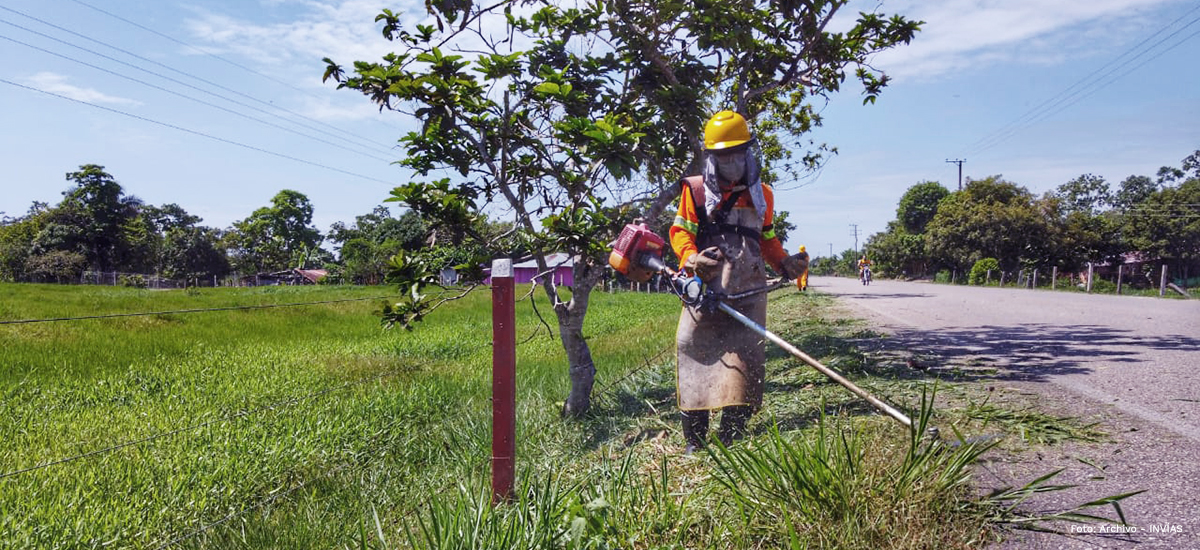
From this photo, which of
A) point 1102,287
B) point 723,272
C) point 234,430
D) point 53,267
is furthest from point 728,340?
point 53,267

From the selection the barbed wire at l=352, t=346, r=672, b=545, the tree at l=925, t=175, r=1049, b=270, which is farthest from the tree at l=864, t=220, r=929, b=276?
the barbed wire at l=352, t=346, r=672, b=545

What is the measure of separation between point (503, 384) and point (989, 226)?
40.6m

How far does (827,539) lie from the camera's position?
2281mm

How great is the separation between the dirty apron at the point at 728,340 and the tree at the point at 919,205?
6746cm

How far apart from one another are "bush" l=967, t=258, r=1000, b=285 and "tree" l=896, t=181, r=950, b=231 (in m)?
27.2

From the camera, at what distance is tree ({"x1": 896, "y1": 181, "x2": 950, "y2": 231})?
6606cm

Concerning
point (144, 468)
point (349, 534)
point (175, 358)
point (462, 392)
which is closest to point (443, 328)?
point (175, 358)

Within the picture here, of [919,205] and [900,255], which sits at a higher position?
[919,205]

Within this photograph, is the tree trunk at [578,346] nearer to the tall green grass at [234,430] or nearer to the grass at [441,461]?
the grass at [441,461]

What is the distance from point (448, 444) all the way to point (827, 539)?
9.75 ft

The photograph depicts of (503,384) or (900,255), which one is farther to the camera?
(900,255)

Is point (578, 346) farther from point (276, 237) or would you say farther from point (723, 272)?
point (276, 237)

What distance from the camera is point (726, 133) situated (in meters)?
3.46

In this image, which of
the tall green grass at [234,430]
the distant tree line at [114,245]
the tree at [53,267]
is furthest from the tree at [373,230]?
the tall green grass at [234,430]
